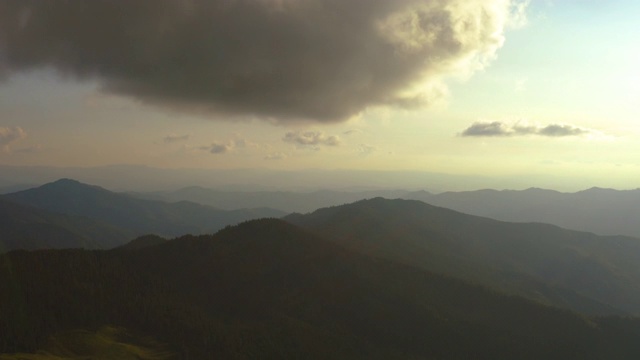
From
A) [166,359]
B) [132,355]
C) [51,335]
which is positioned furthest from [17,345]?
[166,359]

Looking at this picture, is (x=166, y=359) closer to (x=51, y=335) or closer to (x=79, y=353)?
(x=79, y=353)

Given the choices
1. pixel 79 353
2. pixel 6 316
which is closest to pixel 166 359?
pixel 79 353

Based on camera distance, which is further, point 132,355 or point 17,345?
point 132,355

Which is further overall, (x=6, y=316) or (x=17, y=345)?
(x=6, y=316)

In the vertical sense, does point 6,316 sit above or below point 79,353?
above

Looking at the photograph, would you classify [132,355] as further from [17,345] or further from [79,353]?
[17,345]

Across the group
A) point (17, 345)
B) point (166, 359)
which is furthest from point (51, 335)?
point (166, 359)

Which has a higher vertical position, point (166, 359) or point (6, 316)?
point (6, 316)

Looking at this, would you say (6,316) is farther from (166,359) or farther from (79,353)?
(166,359)
